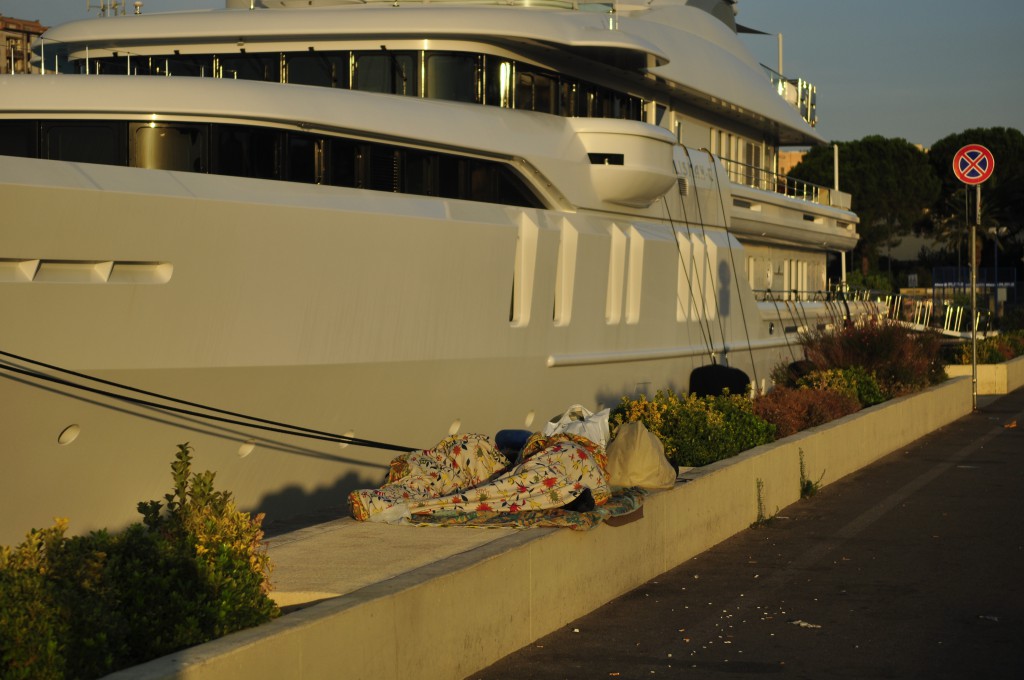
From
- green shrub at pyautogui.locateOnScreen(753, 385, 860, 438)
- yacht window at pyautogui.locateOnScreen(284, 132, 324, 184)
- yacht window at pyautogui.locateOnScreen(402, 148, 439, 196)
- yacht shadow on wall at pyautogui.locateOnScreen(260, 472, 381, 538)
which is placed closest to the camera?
yacht shadow on wall at pyautogui.locateOnScreen(260, 472, 381, 538)

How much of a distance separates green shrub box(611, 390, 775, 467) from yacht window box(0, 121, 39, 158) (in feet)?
18.1

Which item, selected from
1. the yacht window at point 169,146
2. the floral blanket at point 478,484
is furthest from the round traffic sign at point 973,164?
the floral blanket at point 478,484

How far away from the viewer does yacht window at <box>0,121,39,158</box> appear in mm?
11844

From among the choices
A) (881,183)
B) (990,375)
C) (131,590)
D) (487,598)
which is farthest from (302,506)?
(881,183)

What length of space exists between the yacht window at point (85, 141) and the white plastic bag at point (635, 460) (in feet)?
17.8

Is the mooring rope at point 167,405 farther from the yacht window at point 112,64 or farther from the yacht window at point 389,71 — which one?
the yacht window at point 112,64

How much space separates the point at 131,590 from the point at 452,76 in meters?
11.1

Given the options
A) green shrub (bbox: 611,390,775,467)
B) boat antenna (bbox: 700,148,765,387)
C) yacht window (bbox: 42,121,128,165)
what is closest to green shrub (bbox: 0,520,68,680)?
green shrub (bbox: 611,390,775,467)

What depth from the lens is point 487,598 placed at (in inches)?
251

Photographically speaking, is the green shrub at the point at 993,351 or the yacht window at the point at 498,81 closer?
the yacht window at the point at 498,81

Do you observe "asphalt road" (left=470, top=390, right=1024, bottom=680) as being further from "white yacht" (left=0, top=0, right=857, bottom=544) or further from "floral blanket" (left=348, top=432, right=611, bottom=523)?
"white yacht" (left=0, top=0, right=857, bottom=544)

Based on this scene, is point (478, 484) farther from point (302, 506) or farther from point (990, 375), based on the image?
point (990, 375)

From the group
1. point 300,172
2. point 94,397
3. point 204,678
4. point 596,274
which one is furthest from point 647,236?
point 204,678

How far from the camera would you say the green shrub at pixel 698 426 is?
34.8 ft
